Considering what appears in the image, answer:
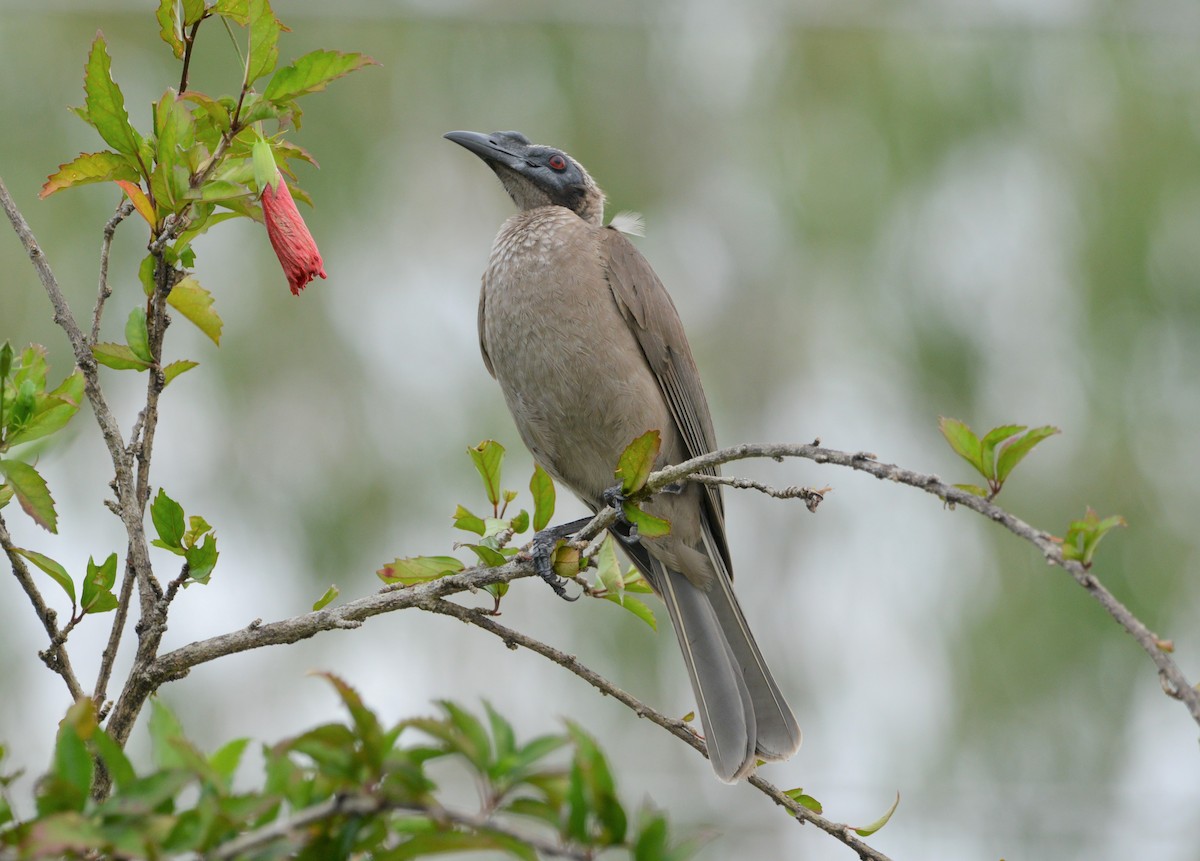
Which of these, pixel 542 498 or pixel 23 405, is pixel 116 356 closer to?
pixel 23 405

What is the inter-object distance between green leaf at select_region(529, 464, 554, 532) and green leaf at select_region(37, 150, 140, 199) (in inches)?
37.9

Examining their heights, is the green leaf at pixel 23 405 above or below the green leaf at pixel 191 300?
below

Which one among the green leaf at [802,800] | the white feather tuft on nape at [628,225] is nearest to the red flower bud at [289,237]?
the green leaf at [802,800]

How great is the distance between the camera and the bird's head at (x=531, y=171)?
4531mm

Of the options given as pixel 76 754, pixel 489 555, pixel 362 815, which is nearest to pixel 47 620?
pixel 76 754

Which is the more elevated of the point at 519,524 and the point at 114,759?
the point at 519,524

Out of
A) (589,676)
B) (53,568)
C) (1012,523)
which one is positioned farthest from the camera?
(589,676)

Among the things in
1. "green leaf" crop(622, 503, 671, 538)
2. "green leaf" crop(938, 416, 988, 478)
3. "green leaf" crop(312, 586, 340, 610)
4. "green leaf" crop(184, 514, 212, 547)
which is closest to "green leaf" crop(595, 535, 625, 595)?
"green leaf" crop(622, 503, 671, 538)

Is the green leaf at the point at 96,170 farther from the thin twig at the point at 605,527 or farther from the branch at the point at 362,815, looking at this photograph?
the branch at the point at 362,815

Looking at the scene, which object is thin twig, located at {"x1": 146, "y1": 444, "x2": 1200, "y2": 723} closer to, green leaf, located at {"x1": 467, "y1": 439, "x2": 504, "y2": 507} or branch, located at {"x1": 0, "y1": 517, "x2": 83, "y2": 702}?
branch, located at {"x1": 0, "y1": 517, "x2": 83, "y2": 702}

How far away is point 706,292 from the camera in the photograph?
27.5ft

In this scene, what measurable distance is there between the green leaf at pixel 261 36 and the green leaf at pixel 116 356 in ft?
1.54

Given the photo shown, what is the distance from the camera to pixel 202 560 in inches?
78.3

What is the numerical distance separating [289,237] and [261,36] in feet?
1.05
